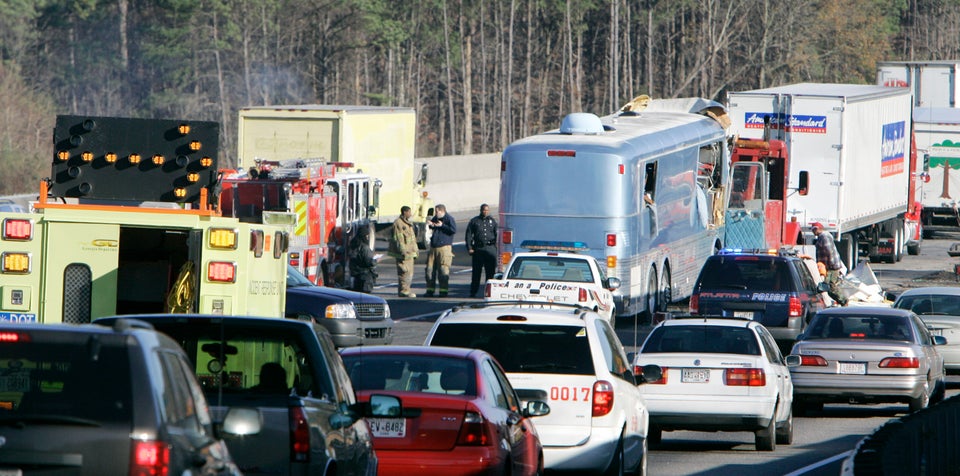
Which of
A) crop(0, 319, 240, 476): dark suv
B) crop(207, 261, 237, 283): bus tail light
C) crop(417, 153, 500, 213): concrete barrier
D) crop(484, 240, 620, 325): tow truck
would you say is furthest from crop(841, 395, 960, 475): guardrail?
crop(417, 153, 500, 213): concrete barrier

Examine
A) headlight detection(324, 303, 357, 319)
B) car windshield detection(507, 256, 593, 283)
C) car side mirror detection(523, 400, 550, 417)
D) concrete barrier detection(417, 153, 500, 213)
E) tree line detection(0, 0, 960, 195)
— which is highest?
tree line detection(0, 0, 960, 195)

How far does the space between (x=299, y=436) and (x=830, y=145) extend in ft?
93.5

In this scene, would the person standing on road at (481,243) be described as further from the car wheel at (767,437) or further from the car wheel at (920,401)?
the car wheel at (767,437)

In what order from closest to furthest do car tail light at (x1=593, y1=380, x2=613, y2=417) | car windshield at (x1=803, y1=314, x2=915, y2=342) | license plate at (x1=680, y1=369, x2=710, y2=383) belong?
car tail light at (x1=593, y1=380, x2=613, y2=417) → license plate at (x1=680, y1=369, x2=710, y2=383) → car windshield at (x1=803, y1=314, x2=915, y2=342)

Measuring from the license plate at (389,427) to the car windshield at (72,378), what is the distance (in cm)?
385

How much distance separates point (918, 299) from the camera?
23734mm

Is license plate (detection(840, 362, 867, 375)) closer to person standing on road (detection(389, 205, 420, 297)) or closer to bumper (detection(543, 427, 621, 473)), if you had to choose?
bumper (detection(543, 427, 621, 473))

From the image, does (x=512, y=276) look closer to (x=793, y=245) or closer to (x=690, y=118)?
(x=690, y=118)

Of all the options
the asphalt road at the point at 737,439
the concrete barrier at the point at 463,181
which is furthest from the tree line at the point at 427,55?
the asphalt road at the point at 737,439

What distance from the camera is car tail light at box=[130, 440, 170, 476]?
5633 millimetres

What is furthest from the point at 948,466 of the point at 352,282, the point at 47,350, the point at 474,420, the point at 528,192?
the point at 352,282

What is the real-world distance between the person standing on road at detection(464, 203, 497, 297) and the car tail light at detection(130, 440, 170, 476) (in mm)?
24226

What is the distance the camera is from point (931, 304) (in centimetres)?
2350

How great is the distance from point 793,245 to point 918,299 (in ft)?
36.2
